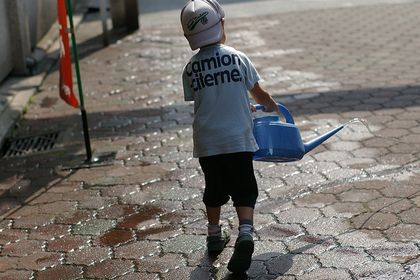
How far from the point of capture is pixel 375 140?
726cm

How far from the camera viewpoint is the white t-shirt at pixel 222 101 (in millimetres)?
4887

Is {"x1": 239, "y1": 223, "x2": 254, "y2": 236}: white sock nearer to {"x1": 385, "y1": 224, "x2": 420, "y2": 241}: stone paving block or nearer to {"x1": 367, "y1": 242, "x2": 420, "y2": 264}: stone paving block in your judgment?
{"x1": 367, "y1": 242, "x2": 420, "y2": 264}: stone paving block

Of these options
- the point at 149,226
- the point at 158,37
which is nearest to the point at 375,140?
the point at 149,226

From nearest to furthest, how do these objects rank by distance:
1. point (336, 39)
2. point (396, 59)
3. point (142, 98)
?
point (142, 98) < point (396, 59) < point (336, 39)

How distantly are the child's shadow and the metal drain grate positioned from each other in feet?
11.1

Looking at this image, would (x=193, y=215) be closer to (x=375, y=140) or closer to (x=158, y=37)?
(x=375, y=140)

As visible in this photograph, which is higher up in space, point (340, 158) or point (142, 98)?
point (340, 158)

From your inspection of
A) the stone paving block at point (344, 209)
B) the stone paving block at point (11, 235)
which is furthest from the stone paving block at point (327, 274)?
the stone paving block at point (11, 235)

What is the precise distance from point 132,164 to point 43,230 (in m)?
1.48

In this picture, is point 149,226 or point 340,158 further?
point 340,158

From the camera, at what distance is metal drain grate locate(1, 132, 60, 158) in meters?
8.10

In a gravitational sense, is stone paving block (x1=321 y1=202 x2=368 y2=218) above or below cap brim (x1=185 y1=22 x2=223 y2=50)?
below

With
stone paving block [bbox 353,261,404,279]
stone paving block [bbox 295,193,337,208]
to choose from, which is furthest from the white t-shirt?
stone paving block [bbox 295,193,337,208]

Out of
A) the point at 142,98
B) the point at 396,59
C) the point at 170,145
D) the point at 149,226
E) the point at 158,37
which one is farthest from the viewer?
the point at 158,37
